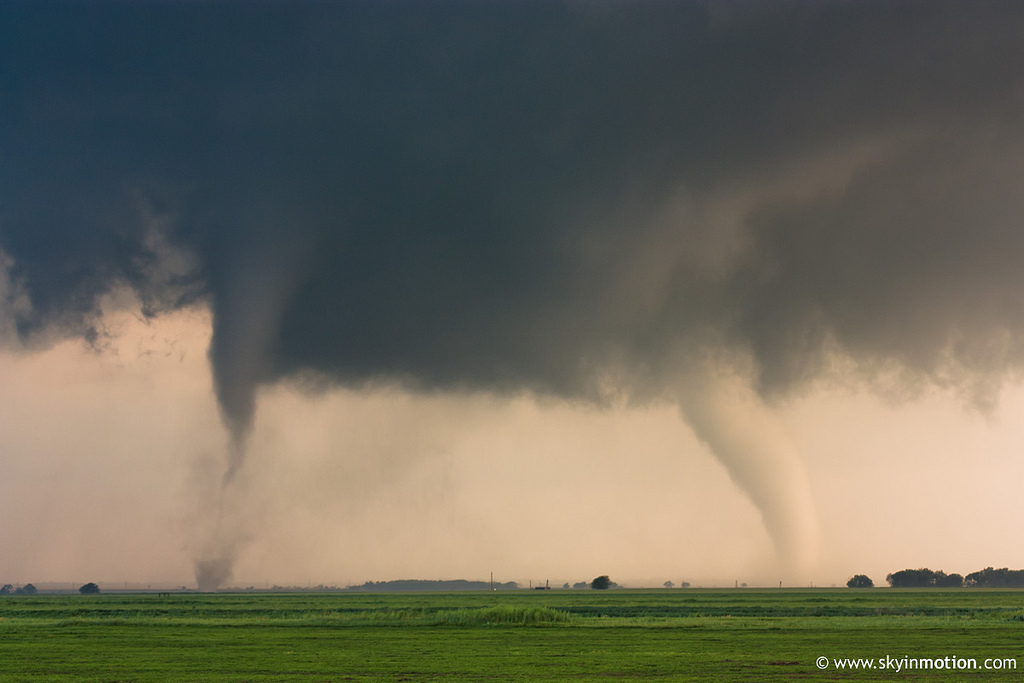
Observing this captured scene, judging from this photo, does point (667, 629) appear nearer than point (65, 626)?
Yes

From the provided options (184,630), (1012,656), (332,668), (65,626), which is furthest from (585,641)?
(65,626)

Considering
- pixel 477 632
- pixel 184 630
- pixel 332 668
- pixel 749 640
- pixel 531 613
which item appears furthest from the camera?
pixel 531 613

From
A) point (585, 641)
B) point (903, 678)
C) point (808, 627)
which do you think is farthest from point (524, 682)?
point (808, 627)

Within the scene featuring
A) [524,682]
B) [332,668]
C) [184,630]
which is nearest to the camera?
[524,682]

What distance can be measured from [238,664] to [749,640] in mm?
32472

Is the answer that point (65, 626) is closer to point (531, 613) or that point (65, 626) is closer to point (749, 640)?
point (531, 613)

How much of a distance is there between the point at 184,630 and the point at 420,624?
21001mm

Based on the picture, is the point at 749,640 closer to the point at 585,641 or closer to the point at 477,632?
the point at 585,641

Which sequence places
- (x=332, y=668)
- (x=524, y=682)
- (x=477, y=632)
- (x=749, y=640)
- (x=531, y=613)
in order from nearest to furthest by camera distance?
(x=524, y=682)
(x=332, y=668)
(x=749, y=640)
(x=477, y=632)
(x=531, y=613)

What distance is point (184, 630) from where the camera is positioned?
68062mm

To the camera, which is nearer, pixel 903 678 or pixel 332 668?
pixel 903 678

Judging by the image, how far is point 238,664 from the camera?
37844mm

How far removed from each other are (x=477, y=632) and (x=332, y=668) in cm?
2678

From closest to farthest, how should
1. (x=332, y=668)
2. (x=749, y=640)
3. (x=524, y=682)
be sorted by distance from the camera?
(x=524, y=682) → (x=332, y=668) → (x=749, y=640)
